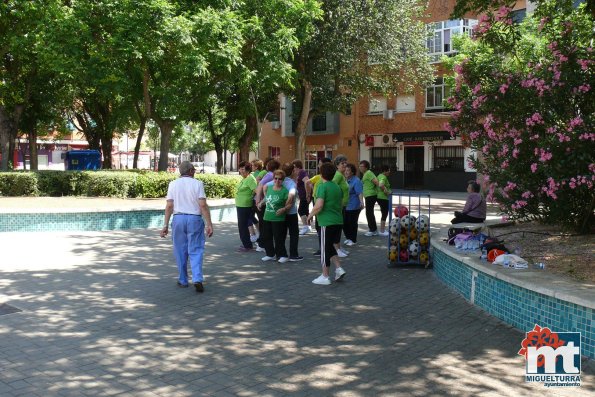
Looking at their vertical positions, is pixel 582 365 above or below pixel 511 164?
below

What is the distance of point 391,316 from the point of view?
6.46m

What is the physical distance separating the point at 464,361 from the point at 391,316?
1.49 meters

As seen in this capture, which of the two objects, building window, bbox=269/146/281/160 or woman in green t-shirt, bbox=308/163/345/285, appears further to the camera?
building window, bbox=269/146/281/160

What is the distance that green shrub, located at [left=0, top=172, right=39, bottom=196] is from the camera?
17.7 meters

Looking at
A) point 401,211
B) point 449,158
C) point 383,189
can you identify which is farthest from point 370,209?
point 449,158

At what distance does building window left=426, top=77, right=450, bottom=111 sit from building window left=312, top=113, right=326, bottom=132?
806 cm

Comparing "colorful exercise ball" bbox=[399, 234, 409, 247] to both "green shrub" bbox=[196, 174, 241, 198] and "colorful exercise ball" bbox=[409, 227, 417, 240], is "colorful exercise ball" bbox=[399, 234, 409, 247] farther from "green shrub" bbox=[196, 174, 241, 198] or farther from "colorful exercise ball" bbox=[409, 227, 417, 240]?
"green shrub" bbox=[196, 174, 241, 198]

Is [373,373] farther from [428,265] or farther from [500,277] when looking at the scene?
[428,265]

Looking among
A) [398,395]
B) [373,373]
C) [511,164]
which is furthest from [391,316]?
[511,164]

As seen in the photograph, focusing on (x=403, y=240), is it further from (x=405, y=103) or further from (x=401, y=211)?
(x=405, y=103)

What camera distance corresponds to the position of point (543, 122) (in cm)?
830

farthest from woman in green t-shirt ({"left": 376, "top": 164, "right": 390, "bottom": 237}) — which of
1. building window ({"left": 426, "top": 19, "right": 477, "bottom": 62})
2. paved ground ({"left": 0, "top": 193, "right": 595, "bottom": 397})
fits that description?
building window ({"left": 426, "top": 19, "right": 477, "bottom": 62})

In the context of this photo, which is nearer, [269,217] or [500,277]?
[500,277]

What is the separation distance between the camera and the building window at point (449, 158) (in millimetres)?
33906
